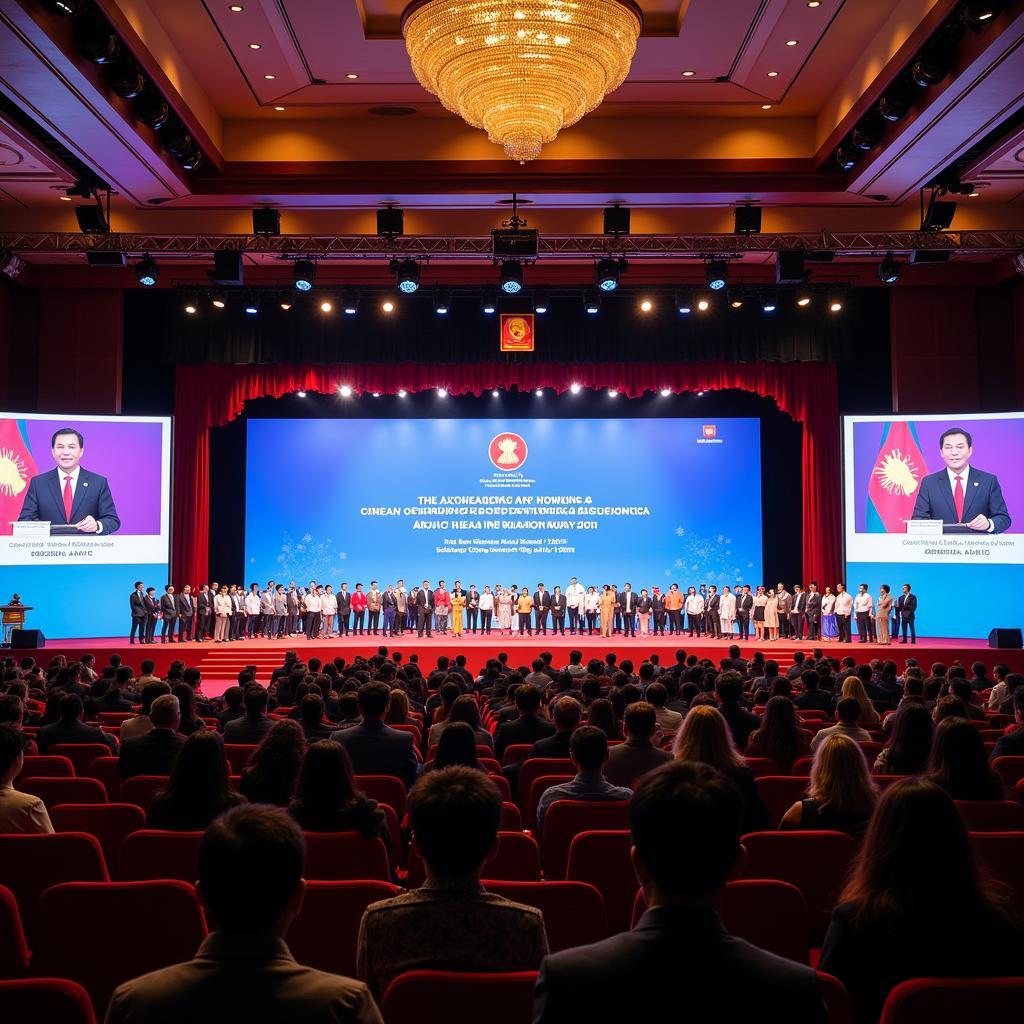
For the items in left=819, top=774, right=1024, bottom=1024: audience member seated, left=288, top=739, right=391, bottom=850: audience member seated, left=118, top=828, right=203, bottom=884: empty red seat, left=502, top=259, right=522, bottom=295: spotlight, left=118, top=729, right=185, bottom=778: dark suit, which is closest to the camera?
left=819, top=774, right=1024, bottom=1024: audience member seated

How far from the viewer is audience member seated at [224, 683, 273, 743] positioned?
18.0 ft

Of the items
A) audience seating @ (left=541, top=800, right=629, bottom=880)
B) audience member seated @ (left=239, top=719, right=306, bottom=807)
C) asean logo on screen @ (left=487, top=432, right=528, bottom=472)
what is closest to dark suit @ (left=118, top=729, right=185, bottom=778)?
audience member seated @ (left=239, top=719, right=306, bottom=807)

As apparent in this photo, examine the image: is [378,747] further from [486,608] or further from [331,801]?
[486,608]

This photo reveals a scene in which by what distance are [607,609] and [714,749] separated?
1385 cm

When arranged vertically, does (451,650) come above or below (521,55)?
below

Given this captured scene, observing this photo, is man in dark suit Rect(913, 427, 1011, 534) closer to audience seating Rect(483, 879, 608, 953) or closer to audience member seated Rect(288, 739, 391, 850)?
audience member seated Rect(288, 739, 391, 850)

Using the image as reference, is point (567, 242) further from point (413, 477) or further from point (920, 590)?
point (920, 590)

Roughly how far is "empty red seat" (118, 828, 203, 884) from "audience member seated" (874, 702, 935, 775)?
296 cm

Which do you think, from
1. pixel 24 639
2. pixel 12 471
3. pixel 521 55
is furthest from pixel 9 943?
pixel 12 471

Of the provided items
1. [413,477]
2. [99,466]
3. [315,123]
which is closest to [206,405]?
[99,466]

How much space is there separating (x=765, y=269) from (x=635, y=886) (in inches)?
569

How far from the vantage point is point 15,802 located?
330cm

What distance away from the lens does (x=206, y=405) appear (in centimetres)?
1689

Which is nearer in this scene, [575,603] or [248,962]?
[248,962]
